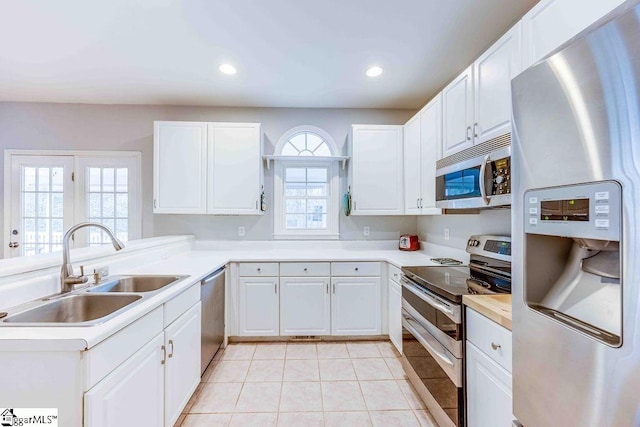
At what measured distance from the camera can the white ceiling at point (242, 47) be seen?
6.14ft

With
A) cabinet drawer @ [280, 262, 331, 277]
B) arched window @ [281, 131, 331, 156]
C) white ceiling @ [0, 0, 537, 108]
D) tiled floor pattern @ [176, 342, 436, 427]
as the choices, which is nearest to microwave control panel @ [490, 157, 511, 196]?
white ceiling @ [0, 0, 537, 108]

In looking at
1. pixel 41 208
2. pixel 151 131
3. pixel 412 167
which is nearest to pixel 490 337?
pixel 412 167

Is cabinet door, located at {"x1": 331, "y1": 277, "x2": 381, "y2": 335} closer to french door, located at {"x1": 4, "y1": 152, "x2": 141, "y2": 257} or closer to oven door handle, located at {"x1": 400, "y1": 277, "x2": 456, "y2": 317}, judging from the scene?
oven door handle, located at {"x1": 400, "y1": 277, "x2": 456, "y2": 317}

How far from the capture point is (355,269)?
2844 millimetres

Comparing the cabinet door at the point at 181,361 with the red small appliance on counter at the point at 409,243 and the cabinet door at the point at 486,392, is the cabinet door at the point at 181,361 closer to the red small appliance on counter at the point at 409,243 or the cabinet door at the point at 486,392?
the cabinet door at the point at 486,392

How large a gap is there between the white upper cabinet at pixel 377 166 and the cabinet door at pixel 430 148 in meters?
0.49

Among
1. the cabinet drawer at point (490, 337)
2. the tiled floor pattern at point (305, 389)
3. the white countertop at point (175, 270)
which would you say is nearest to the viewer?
the white countertop at point (175, 270)

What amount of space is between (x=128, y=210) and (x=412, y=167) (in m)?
3.30

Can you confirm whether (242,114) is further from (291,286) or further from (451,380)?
(451,380)

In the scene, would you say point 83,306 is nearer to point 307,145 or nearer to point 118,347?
point 118,347

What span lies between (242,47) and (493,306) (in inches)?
95.0

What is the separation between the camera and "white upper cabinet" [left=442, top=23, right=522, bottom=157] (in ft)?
4.98

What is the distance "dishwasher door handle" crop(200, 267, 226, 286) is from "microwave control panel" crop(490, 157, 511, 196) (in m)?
1.99

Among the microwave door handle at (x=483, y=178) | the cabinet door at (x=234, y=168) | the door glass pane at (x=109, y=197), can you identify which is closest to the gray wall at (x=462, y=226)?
the microwave door handle at (x=483, y=178)
